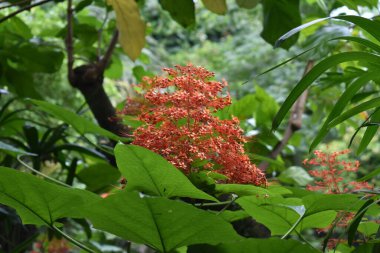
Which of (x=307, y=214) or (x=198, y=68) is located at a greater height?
(x=198, y=68)

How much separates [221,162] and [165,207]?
14 cm

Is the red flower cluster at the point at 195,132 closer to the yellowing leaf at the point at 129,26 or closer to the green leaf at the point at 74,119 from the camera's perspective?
the green leaf at the point at 74,119

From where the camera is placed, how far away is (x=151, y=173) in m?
0.51

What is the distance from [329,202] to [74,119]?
40 centimetres

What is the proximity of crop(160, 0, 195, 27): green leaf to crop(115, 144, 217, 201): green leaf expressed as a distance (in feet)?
2.03

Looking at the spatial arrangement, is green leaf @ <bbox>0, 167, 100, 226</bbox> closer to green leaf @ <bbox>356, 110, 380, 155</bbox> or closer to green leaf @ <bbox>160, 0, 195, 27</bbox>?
green leaf @ <bbox>356, 110, 380, 155</bbox>

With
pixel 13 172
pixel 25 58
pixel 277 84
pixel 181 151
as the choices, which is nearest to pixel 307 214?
pixel 181 151

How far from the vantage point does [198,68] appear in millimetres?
625

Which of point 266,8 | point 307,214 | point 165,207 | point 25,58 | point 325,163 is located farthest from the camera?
point 25,58

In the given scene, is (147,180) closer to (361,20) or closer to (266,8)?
(361,20)

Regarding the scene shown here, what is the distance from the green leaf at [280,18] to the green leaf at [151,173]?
0.67 m

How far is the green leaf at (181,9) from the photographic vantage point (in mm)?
1079

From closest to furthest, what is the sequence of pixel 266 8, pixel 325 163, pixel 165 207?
pixel 165 207, pixel 325 163, pixel 266 8

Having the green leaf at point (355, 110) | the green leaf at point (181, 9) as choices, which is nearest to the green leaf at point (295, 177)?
the green leaf at point (181, 9)
